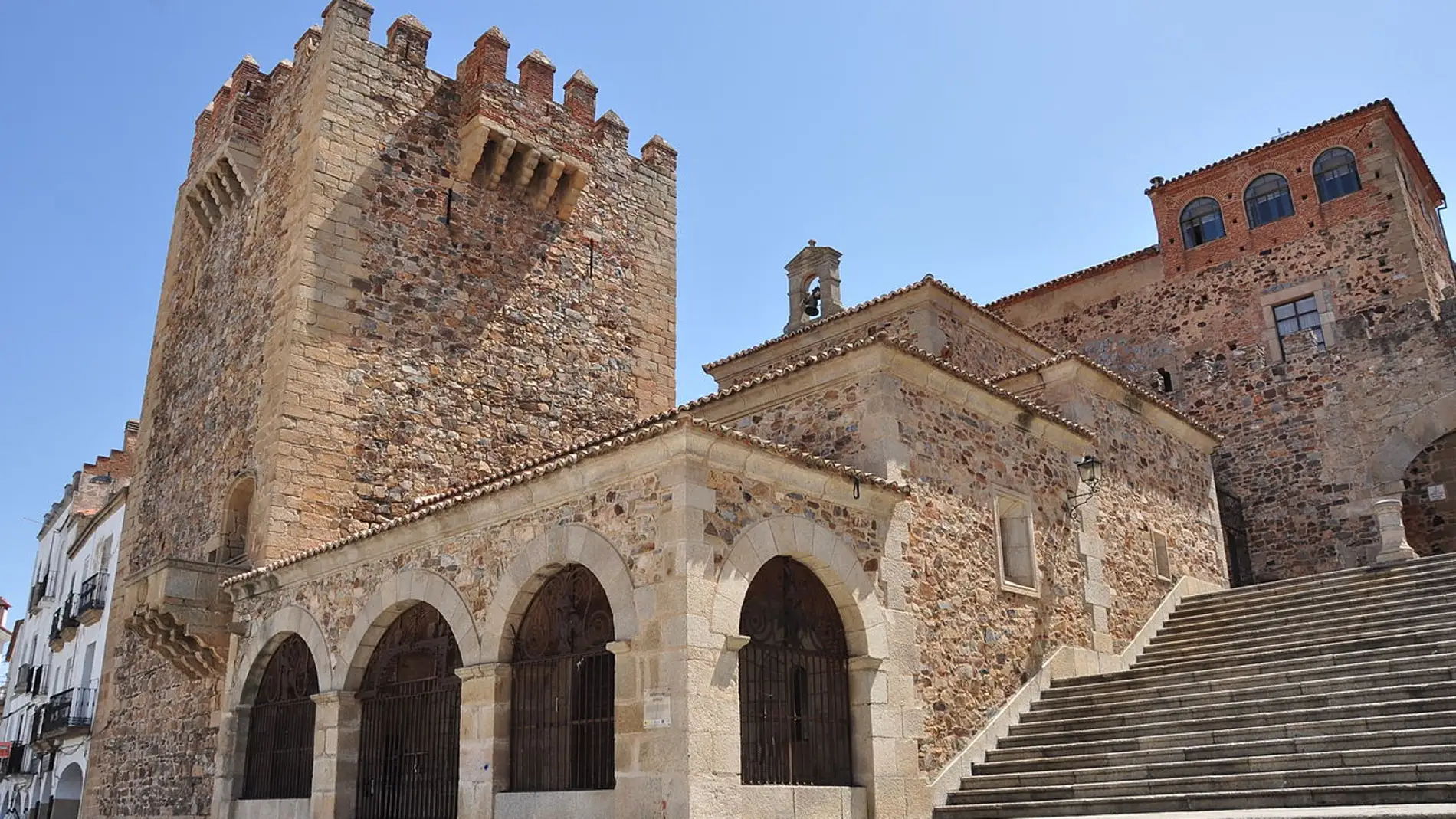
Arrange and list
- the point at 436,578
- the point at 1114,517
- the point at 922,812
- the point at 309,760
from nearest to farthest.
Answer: the point at 922,812
the point at 436,578
the point at 309,760
the point at 1114,517

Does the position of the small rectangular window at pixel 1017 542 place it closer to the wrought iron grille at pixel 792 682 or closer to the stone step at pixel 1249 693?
the stone step at pixel 1249 693

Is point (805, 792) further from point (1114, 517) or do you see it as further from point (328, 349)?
point (328, 349)

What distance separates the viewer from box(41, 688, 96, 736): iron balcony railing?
21125 millimetres

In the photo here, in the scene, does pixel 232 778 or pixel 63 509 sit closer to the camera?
pixel 232 778

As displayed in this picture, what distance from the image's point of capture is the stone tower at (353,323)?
526 inches

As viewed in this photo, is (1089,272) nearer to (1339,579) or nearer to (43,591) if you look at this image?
(1339,579)

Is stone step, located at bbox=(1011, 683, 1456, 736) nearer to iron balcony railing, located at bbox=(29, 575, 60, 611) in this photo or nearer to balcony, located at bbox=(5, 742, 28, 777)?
balcony, located at bbox=(5, 742, 28, 777)

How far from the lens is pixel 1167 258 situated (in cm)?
2012

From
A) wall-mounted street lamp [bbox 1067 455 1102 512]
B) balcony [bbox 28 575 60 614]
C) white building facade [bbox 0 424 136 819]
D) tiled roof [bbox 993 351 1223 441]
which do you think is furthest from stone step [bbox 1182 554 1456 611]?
balcony [bbox 28 575 60 614]

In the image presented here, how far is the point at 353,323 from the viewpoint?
46.5 ft

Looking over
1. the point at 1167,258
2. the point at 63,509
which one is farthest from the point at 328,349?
the point at 63,509

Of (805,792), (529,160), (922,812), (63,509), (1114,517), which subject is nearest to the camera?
(805,792)

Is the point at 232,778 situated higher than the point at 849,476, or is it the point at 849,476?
the point at 849,476

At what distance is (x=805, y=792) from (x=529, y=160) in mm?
10912
